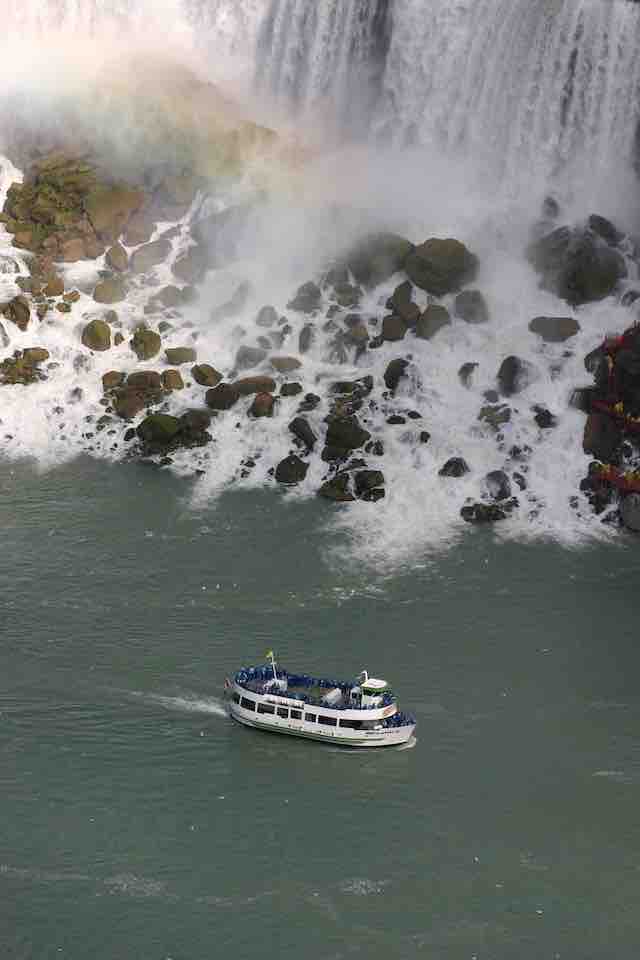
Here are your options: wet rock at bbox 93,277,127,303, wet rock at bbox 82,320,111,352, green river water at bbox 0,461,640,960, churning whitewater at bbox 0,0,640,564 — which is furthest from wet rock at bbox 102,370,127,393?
green river water at bbox 0,461,640,960

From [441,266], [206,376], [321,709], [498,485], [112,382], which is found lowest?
[321,709]

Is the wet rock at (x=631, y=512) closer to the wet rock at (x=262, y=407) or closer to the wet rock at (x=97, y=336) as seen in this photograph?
the wet rock at (x=262, y=407)

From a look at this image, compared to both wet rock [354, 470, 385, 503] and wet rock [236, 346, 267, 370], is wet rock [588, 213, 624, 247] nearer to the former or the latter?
wet rock [236, 346, 267, 370]

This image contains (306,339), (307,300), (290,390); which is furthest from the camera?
(307,300)

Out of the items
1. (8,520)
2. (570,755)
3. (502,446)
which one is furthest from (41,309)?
(570,755)

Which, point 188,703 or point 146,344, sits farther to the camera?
point 146,344

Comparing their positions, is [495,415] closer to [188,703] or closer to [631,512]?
[631,512]

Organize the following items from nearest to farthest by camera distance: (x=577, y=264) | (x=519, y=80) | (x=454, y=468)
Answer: (x=454, y=468), (x=577, y=264), (x=519, y=80)

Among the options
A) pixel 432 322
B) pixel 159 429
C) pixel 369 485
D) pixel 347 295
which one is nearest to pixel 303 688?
pixel 369 485
